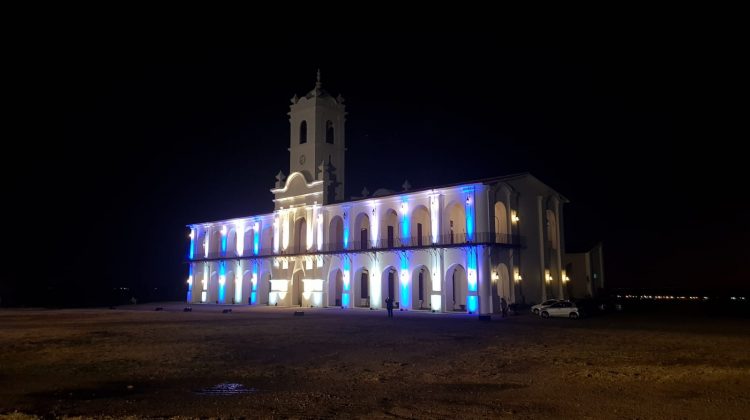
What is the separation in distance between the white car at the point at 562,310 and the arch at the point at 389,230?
1210 centimetres

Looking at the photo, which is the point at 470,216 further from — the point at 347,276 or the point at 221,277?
the point at 221,277

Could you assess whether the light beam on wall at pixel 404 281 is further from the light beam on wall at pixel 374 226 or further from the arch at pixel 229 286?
the arch at pixel 229 286

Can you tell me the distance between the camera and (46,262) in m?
59.7

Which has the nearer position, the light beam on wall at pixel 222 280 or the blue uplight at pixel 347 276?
the blue uplight at pixel 347 276

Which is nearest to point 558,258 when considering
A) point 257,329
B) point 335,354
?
point 257,329

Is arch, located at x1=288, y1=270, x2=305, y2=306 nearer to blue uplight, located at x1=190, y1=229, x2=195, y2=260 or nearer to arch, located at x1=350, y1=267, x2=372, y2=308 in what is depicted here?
arch, located at x1=350, y1=267, x2=372, y2=308

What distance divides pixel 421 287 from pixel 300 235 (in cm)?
1185

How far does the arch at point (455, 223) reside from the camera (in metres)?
33.7

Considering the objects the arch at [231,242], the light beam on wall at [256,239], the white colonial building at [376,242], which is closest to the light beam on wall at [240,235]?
the white colonial building at [376,242]

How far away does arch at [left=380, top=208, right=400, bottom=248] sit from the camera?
36.8 metres

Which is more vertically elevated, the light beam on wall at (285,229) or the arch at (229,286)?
the light beam on wall at (285,229)

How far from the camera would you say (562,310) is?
26.7 meters

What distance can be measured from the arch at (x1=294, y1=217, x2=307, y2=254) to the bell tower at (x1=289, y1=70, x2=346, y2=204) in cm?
401

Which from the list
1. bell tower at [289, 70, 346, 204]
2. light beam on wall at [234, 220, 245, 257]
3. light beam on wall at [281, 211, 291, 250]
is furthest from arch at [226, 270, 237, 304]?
bell tower at [289, 70, 346, 204]
